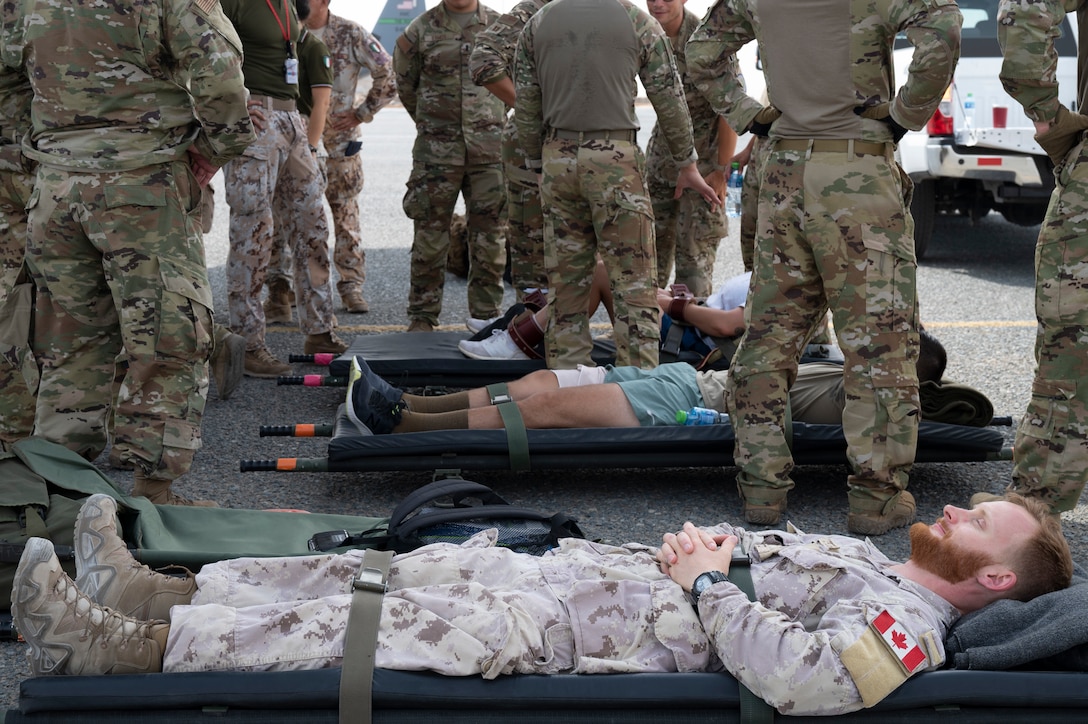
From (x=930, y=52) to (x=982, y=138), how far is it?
5627mm

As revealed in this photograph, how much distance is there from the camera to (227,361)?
568cm

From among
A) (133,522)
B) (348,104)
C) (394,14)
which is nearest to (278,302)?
(348,104)

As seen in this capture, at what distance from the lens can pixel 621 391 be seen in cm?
475

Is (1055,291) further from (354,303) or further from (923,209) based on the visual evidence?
(923,209)

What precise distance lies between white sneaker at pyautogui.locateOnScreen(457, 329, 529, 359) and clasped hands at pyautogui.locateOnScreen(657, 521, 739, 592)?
3209 millimetres

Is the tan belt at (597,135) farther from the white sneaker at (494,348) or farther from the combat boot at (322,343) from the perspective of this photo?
the combat boot at (322,343)

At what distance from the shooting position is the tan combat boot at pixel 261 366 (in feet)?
20.6

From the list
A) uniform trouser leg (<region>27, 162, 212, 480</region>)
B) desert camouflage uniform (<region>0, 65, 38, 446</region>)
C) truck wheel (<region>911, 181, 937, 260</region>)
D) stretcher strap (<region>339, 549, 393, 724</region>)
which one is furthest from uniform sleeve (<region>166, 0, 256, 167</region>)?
truck wheel (<region>911, 181, 937, 260</region>)

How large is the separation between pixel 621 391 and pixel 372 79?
4.17 metres

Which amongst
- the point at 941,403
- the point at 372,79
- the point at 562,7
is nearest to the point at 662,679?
the point at 941,403

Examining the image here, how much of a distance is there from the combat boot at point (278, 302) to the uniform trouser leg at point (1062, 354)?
16.6ft

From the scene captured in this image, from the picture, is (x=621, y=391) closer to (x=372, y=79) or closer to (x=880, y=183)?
(x=880, y=183)

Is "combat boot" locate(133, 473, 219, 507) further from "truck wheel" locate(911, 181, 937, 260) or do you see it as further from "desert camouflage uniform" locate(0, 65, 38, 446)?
"truck wheel" locate(911, 181, 937, 260)

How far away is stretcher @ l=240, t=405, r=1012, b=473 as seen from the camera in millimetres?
4398
